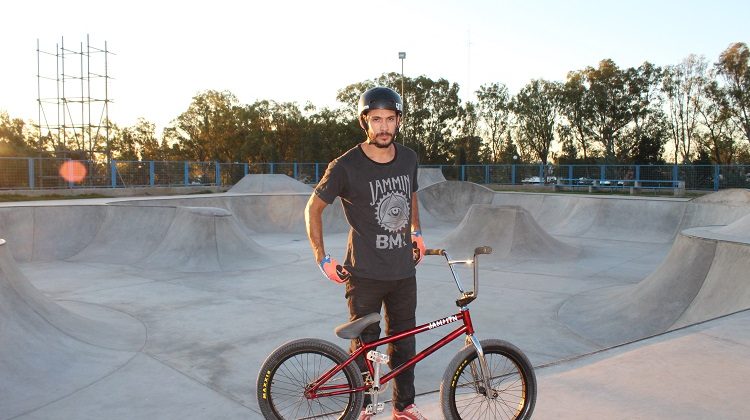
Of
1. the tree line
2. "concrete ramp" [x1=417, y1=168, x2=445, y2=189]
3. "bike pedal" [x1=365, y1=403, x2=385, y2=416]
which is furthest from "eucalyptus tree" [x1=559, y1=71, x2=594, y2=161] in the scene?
"bike pedal" [x1=365, y1=403, x2=385, y2=416]

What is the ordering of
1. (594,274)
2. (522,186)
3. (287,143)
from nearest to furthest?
(594,274), (522,186), (287,143)

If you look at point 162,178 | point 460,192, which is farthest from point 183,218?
point 162,178

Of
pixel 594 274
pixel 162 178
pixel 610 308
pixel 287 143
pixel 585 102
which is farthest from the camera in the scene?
pixel 287 143

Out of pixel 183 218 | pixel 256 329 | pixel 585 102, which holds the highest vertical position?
pixel 585 102

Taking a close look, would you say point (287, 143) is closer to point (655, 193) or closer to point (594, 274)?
point (655, 193)

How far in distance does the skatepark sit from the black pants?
384mm

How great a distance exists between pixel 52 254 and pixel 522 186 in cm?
2980

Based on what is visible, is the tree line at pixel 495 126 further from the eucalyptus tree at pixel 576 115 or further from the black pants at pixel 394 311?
the black pants at pixel 394 311

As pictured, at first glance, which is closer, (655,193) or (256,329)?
(256,329)

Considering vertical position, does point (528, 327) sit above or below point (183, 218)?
below

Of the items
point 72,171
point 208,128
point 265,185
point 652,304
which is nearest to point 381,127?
point 652,304

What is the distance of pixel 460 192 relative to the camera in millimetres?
25188

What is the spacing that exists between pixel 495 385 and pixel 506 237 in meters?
10.9

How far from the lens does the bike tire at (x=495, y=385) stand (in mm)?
3053
